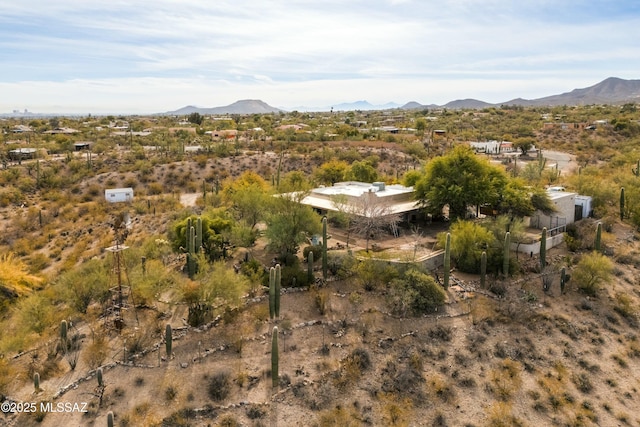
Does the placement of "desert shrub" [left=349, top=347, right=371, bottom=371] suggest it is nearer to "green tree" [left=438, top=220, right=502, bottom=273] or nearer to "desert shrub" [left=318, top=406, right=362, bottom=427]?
"desert shrub" [left=318, top=406, right=362, bottom=427]

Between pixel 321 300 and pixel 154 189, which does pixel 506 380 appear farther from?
pixel 154 189

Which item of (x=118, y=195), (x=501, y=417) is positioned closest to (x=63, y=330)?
(x=501, y=417)

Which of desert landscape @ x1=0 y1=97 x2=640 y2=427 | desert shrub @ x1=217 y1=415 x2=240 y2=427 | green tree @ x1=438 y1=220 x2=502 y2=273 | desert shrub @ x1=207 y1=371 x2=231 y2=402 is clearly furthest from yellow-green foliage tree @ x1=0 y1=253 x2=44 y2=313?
green tree @ x1=438 y1=220 x2=502 y2=273

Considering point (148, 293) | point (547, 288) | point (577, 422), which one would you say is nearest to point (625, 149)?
point (547, 288)

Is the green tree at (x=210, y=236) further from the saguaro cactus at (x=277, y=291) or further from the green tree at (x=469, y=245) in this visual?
the green tree at (x=469, y=245)

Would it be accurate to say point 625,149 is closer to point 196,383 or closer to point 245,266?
point 245,266

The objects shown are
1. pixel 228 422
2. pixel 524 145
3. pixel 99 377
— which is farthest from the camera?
pixel 524 145
